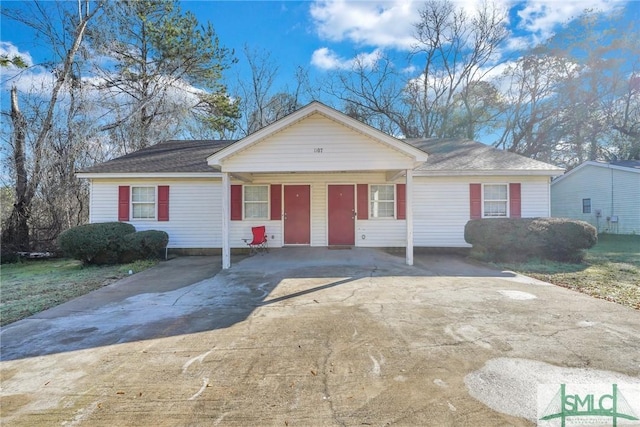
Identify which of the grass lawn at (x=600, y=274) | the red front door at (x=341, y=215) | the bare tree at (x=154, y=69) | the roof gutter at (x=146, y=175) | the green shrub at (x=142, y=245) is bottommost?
the grass lawn at (x=600, y=274)

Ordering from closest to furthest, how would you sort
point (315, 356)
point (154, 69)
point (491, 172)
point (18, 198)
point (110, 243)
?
1. point (315, 356)
2. point (110, 243)
3. point (491, 172)
4. point (18, 198)
5. point (154, 69)

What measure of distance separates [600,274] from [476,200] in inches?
164

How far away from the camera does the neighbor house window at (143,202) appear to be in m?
11.4

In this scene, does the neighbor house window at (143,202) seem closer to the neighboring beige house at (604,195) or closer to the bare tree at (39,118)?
the bare tree at (39,118)

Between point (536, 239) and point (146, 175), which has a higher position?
point (146, 175)

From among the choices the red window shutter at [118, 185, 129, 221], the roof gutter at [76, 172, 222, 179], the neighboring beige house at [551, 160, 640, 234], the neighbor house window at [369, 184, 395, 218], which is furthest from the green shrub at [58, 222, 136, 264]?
the neighboring beige house at [551, 160, 640, 234]

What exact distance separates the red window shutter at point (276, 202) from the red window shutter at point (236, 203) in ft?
4.01

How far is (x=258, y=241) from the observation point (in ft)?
35.2

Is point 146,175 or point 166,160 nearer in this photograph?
point 146,175

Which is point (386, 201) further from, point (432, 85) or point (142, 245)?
point (432, 85)

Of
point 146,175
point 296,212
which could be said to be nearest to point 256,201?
point 296,212

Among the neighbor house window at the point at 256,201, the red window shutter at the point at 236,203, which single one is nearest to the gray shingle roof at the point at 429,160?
the red window shutter at the point at 236,203

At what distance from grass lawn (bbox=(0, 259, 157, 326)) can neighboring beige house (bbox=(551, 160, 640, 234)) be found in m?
22.6

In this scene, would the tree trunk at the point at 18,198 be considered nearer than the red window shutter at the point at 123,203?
No
